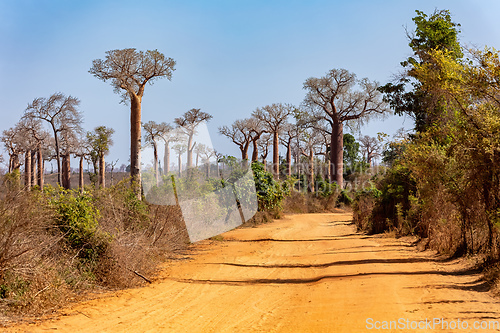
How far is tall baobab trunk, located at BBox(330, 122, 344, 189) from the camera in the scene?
3663cm

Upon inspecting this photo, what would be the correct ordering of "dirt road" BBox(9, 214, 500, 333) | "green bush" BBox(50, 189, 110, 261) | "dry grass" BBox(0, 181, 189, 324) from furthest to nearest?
"green bush" BBox(50, 189, 110, 261), "dry grass" BBox(0, 181, 189, 324), "dirt road" BBox(9, 214, 500, 333)

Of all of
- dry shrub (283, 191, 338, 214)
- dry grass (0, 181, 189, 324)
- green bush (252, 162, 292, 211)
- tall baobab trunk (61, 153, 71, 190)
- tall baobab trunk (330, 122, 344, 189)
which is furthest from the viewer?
tall baobab trunk (330, 122, 344, 189)

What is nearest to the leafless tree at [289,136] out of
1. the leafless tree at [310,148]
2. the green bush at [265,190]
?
the leafless tree at [310,148]

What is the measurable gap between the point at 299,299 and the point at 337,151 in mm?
31012

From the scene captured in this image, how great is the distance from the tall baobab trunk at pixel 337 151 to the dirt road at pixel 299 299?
1017 inches

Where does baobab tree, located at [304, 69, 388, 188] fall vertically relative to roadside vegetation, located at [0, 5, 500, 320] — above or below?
above

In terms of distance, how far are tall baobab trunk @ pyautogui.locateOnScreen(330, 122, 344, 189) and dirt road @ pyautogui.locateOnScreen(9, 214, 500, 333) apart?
25.8 m

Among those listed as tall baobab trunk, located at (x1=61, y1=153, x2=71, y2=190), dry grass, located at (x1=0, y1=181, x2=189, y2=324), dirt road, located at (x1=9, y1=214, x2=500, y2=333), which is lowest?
dirt road, located at (x1=9, y1=214, x2=500, y2=333)

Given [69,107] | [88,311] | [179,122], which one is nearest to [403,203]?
[88,311]

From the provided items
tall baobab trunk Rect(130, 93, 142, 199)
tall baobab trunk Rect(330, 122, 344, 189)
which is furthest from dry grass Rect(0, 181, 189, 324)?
tall baobab trunk Rect(330, 122, 344, 189)

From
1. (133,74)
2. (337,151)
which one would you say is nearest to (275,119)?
(337,151)

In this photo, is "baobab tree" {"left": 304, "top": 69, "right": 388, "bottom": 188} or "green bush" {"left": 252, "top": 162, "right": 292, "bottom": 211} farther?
"baobab tree" {"left": 304, "top": 69, "right": 388, "bottom": 188}

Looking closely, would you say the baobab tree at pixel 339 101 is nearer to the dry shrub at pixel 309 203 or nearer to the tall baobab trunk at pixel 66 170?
the dry shrub at pixel 309 203

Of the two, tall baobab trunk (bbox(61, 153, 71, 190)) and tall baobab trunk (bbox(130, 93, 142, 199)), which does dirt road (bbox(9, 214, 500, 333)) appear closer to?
tall baobab trunk (bbox(130, 93, 142, 199))
